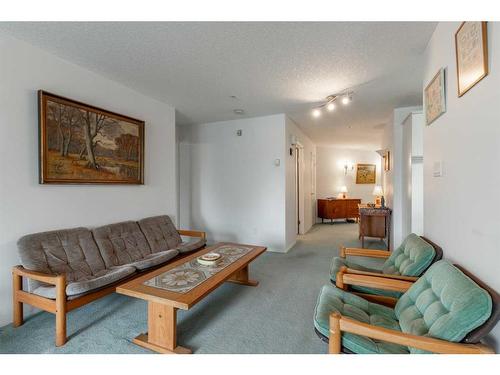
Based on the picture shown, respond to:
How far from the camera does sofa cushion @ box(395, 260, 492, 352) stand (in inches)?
40.7

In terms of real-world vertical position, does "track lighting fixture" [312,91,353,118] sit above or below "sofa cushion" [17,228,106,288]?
above

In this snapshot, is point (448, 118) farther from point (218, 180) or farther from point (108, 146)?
point (218, 180)

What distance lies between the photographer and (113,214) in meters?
2.95

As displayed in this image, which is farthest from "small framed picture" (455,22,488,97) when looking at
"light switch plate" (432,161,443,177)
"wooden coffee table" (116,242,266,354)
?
"wooden coffee table" (116,242,266,354)

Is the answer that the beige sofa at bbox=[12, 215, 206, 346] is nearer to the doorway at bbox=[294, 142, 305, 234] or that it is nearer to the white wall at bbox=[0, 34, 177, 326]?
the white wall at bbox=[0, 34, 177, 326]

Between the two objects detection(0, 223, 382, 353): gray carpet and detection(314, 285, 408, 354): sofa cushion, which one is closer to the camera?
detection(314, 285, 408, 354): sofa cushion

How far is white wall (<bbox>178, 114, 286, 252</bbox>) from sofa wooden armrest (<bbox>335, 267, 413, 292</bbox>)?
95.8 inches

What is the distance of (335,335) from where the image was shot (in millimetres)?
1231

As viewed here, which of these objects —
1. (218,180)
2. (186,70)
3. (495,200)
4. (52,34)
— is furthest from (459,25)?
(218,180)

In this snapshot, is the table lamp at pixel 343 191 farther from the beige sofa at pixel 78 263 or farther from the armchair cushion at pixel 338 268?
the beige sofa at pixel 78 263

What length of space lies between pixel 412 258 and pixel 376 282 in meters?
0.43

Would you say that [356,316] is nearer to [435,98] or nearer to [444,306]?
[444,306]

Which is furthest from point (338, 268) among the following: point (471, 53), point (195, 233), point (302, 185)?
point (302, 185)
